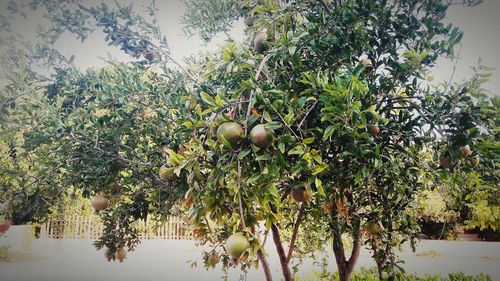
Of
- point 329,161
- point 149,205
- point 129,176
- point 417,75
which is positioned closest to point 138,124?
point 129,176

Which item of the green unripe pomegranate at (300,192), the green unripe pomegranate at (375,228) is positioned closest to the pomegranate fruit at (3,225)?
the green unripe pomegranate at (300,192)

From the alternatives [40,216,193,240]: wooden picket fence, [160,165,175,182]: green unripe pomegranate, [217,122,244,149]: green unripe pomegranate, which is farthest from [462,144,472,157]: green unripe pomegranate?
[40,216,193,240]: wooden picket fence

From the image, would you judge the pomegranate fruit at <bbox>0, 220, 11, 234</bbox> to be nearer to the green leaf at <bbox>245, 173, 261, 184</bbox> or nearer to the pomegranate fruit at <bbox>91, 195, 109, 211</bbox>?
the pomegranate fruit at <bbox>91, 195, 109, 211</bbox>

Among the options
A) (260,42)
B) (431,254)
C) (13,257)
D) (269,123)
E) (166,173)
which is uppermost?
(260,42)

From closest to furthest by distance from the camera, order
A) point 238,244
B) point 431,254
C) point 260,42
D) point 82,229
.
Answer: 1. point 238,244
2. point 260,42
3. point 431,254
4. point 82,229

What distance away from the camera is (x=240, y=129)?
4.45 feet

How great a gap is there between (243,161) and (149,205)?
1940 millimetres

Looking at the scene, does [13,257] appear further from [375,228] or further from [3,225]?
[375,228]

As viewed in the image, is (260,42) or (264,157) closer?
(264,157)

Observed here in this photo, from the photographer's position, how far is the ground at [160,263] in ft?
24.2

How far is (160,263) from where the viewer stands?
9250 mm

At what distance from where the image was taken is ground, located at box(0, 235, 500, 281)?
7391 mm

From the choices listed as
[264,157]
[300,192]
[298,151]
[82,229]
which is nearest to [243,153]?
[264,157]

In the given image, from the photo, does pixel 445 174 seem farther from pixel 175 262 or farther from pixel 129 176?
pixel 175 262
